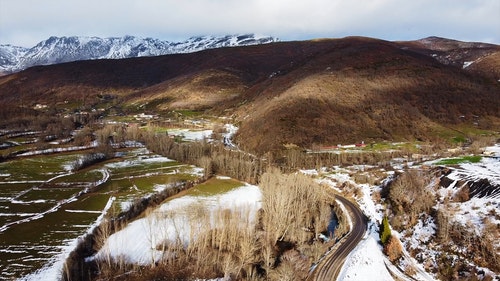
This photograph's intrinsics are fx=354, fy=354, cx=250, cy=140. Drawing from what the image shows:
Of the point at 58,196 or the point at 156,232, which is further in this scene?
the point at 58,196

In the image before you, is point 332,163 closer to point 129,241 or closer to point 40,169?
point 129,241

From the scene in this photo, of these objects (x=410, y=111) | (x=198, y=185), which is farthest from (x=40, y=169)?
(x=410, y=111)

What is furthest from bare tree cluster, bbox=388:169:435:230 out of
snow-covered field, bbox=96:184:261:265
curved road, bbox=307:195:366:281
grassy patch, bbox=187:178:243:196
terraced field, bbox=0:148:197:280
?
terraced field, bbox=0:148:197:280

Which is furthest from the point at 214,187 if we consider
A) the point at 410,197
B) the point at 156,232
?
the point at 410,197

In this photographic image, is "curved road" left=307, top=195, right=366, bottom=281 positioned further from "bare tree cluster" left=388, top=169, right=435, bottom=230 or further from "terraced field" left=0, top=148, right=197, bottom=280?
"terraced field" left=0, top=148, right=197, bottom=280

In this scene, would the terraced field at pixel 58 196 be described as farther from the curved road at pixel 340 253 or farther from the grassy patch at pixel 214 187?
the curved road at pixel 340 253

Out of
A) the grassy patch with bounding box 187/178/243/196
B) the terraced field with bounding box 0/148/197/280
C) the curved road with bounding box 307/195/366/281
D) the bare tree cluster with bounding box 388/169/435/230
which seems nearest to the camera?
the curved road with bounding box 307/195/366/281

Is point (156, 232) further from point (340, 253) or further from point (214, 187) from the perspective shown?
point (214, 187)

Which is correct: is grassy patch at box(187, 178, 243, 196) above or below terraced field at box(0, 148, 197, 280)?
below
